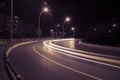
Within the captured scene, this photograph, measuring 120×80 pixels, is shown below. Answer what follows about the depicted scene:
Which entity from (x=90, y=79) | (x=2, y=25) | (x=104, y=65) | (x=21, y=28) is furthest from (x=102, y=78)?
(x=21, y=28)

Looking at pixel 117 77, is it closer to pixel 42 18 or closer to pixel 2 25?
pixel 2 25

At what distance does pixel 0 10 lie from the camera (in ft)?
299

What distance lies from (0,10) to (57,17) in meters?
32.2

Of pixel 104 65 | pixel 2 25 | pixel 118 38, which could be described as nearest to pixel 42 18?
pixel 2 25

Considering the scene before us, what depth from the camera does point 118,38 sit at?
4444cm

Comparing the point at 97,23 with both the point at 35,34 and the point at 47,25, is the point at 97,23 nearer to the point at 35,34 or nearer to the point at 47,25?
the point at 47,25

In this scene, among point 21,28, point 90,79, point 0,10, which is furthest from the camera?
point 0,10

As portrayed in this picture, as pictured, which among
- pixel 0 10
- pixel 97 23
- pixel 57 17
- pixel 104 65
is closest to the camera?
pixel 104 65

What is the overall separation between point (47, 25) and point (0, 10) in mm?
25030

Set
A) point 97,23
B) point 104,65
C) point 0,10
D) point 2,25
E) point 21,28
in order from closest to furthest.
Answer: point 104,65 → point 2,25 → point 21,28 → point 0,10 → point 97,23

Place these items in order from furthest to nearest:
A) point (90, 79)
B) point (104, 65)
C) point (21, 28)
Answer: point (21, 28), point (104, 65), point (90, 79)

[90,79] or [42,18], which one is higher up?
[42,18]

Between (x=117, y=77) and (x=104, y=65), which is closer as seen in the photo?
(x=117, y=77)

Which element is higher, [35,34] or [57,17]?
[57,17]
